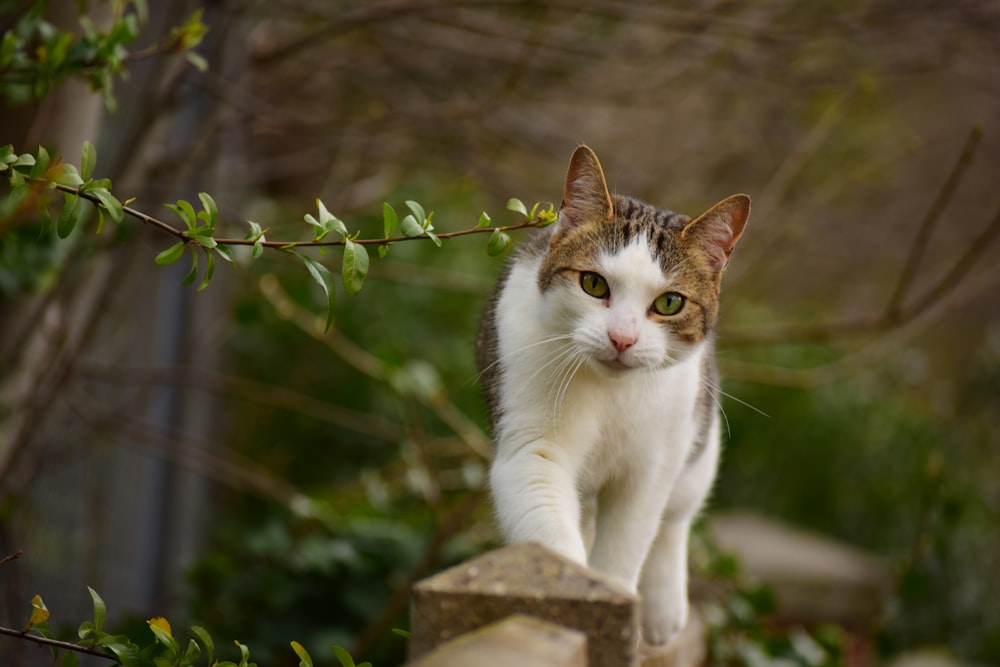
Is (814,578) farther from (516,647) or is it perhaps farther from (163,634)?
(516,647)

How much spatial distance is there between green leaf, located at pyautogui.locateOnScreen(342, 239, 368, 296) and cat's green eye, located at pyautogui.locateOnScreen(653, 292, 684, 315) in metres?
0.78

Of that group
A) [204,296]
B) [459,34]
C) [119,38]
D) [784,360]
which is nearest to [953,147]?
[784,360]

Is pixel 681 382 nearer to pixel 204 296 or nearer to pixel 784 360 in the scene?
pixel 204 296

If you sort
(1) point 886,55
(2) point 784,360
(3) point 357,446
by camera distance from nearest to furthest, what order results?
(1) point 886,55 < (3) point 357,446 < (2) point 784,360

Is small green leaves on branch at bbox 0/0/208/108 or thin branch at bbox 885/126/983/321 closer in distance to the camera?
small green leaves on branch at bbox 0/0/208/108

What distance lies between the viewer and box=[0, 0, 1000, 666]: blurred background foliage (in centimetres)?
380

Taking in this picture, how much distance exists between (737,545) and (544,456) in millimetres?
4645

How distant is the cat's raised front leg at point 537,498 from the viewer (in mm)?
2129

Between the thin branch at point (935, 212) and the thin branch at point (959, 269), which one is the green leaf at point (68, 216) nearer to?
the thin branch at point (935, 212)

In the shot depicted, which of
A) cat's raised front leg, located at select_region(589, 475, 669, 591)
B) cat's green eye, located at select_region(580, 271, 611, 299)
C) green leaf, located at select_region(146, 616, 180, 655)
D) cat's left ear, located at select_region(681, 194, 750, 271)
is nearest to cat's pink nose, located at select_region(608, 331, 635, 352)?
cat's green eye, located at select_region(580, 271, 611, 299)

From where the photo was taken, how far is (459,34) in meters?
5.60

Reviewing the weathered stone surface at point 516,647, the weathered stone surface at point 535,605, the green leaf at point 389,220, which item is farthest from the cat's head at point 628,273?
the weathered stone surface at point 516,647

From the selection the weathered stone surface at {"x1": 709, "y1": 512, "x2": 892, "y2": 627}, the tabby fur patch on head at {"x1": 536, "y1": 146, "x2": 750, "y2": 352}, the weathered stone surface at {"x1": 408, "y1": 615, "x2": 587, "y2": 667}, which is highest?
the tabby fur patch on head at {"x1": 536, "y1": 146, "x2": 750, "y2": 352}

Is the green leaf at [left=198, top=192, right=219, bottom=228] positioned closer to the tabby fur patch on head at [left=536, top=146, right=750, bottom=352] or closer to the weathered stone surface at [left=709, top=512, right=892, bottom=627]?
the tabby fur patch on head at [left=536, top=146, right=750, bottom=352]
